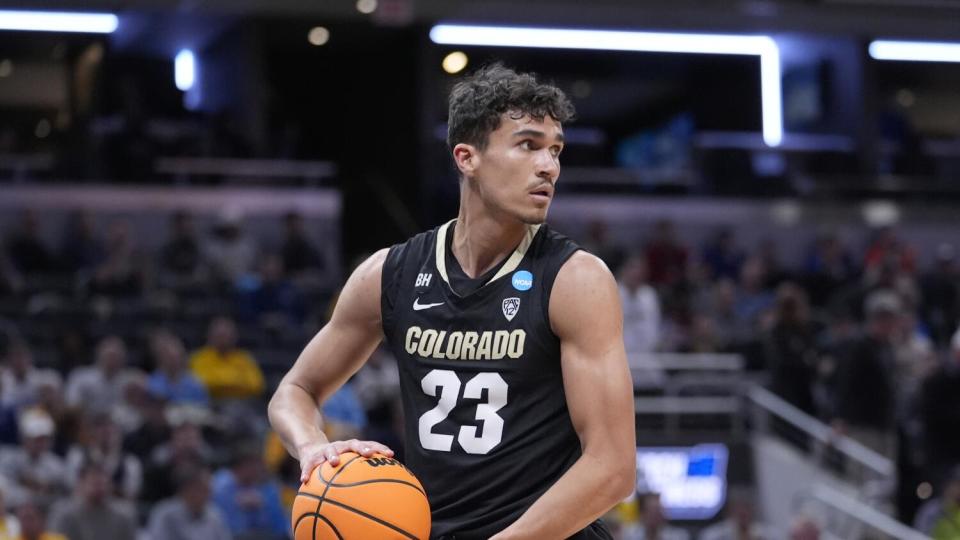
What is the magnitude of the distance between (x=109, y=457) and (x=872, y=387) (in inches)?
252

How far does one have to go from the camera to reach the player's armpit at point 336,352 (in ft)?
12.3

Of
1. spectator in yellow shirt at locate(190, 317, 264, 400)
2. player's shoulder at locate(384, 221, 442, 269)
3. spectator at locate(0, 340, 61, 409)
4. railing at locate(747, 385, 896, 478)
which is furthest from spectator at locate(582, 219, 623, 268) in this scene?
player's shoulder at locate(384, 221, 442, 269)

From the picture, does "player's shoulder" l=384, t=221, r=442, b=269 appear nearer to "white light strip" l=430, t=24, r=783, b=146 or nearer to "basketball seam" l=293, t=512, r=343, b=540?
"basketball seam" l=293, t=512, r=343, b=540

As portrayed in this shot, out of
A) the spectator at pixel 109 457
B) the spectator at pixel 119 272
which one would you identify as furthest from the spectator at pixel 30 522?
the spectator at pixel 119 272

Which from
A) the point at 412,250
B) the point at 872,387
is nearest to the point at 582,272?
the point at 412,250

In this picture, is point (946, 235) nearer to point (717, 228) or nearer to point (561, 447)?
point (717, 228)

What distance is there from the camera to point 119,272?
46.8 ft

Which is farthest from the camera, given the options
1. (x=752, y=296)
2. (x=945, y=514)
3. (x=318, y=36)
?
(x=318, y=36)

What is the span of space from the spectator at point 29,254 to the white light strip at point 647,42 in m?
6.43

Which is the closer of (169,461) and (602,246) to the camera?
(169,461)

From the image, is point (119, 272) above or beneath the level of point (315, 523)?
above

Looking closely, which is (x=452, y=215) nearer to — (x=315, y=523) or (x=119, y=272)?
(x=119, y=272)

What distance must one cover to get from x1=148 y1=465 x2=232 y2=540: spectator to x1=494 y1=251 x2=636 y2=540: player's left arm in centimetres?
676

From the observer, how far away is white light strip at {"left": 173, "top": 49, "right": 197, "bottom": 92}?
2289 centimetres
